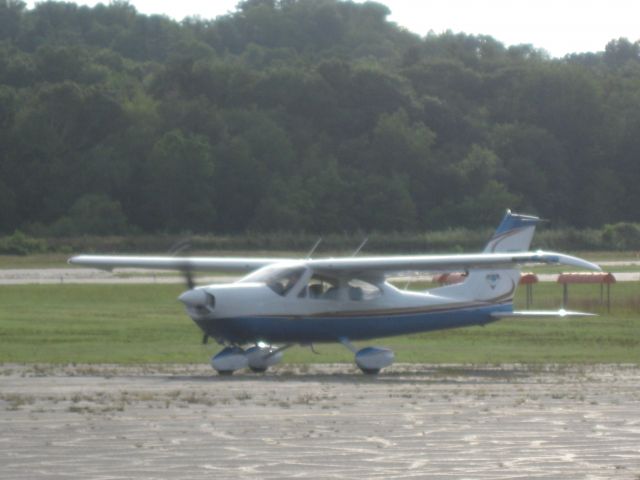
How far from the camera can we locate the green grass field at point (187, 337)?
2800 centimetres

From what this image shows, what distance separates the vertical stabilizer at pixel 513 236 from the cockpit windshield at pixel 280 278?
12.4 feet

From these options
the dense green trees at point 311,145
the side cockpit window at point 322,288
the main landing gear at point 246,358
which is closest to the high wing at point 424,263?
the side cockpit window at point 322,288

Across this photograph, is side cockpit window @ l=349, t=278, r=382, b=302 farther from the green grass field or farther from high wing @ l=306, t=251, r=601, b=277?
the green grass field

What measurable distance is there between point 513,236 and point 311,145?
69945 millimetres

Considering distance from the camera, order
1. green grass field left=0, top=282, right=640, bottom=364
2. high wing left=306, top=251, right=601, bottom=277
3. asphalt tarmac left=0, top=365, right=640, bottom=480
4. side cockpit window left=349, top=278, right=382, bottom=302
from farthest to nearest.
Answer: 1. green grass field left=0, top=282, right=640, bottom=364
2. side cockpit window left=349, top=278, right=382, bottom=302
3. high wing left=306, top=251, right=601, bottom=277
4. asphalt tarmac left=0, top=365, right=640, bottom=480

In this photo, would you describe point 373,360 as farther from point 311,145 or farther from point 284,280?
point 311,145

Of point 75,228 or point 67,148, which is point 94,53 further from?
point 75,228

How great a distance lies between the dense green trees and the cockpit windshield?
58.5 metres

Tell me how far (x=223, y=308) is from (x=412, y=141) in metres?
71.4

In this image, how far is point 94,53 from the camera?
12462 cm

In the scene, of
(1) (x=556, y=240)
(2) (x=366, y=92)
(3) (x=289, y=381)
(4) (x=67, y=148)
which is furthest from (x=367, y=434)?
(2) (x=366, y=92)

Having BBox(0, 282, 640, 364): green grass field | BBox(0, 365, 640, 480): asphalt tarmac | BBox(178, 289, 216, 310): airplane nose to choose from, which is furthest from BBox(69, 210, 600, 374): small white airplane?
BBox(0, 282, 640, 364): green grass field

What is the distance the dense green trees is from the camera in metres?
87.1

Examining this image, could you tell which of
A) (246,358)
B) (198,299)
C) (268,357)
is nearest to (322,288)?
(268,357)
